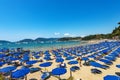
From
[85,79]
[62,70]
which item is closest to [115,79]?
[62,70]

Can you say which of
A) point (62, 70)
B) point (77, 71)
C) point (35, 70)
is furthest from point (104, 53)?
point (62, 70)

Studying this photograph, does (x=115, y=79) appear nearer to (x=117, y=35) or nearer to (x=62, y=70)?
(x=62, y=70)

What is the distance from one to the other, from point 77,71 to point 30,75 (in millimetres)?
5259

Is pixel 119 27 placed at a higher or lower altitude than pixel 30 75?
higher

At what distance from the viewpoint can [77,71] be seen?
13672 millimetres

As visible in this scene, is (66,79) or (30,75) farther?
(30,75)

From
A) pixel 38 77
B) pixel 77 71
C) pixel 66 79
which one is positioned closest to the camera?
pixel 66 79

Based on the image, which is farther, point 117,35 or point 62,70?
point 117,35

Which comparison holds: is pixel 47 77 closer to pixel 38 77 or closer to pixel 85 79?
pixel 38 77

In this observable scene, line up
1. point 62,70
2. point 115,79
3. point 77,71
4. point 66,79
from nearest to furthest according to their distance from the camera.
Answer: point 115,79 < point 62,70 < point 66,79 < point 77,71

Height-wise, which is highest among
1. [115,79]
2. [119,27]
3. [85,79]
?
[119,27]

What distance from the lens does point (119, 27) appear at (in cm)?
7669

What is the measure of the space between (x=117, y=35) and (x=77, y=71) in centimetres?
7437

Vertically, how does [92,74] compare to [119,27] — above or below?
below
